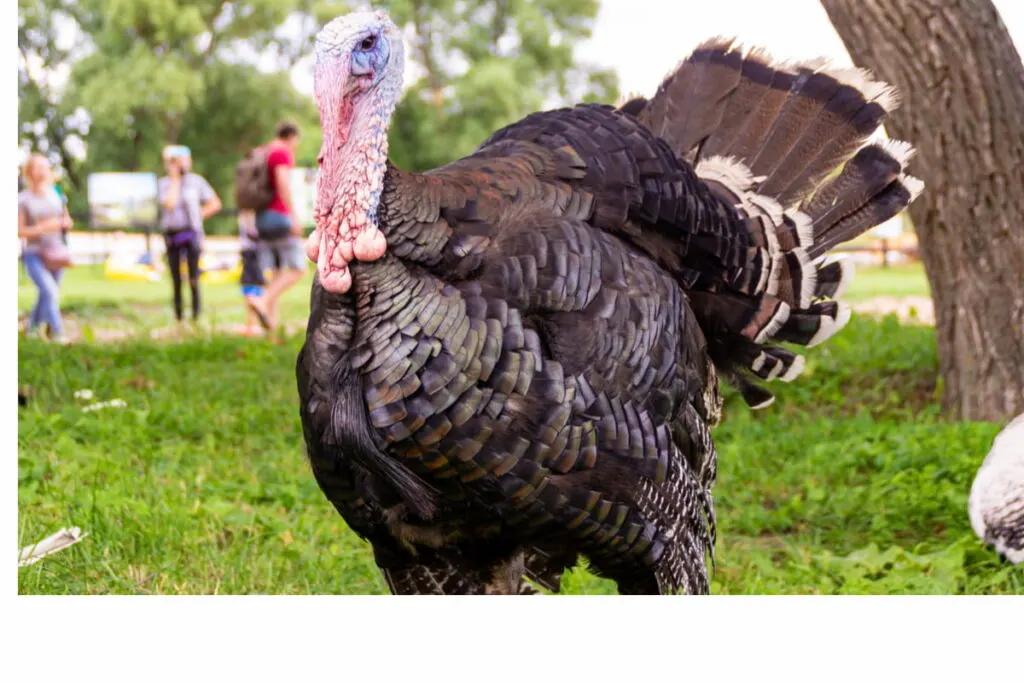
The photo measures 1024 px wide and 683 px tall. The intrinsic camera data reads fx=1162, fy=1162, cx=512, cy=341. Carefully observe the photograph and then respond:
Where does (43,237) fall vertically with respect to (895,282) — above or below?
above

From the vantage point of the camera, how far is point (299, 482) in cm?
383

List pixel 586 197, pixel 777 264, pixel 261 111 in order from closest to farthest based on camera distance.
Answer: pixel 586 197
pixel 777 264
pixel 261 111

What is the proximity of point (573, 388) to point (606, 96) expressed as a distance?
2494 millimetres

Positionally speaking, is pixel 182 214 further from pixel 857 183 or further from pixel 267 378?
pixel 857 183

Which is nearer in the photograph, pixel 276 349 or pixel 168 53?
pixel 276 349

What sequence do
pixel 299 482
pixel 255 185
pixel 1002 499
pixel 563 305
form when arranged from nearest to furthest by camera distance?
pixel 563 305 → pixel 1002 499 → pixel 299 482 → pixel 255 185

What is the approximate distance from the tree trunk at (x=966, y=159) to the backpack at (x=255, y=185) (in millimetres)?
3073

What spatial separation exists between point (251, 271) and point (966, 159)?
12.4 ft

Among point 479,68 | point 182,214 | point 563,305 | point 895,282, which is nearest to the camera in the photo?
point 563,305

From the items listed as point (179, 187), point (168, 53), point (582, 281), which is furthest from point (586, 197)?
point (168, 53)

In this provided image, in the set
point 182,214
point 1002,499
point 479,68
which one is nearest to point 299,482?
point 1002,499

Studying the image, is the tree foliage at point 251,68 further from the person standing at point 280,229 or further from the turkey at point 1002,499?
the turkey at point 1002,499

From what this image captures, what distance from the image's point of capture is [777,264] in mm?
→ 2746
